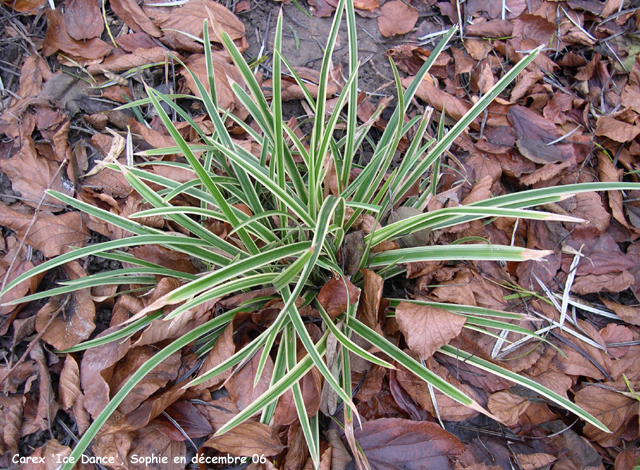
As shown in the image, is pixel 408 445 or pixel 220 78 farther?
pixel 220 78

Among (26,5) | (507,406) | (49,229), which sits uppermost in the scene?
(26,5)

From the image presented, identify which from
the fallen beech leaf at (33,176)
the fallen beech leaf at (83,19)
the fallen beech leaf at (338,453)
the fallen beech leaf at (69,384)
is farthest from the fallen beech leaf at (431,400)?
the fallen beech leaf at (83,19)

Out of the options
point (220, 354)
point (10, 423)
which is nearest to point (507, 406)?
point (220, 354)

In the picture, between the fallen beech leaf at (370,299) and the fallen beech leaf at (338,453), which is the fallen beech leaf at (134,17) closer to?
the fallen beech leaf at (370,299)

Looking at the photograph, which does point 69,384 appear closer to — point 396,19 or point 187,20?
point 187,20

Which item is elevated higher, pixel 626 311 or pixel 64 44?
pixel 64 44

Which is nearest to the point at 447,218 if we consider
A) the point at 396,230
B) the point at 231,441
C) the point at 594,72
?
the point at 396,230

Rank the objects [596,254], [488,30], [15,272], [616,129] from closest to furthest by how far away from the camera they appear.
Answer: [15,272] < [596,254] < [616,129] < [488,30]
